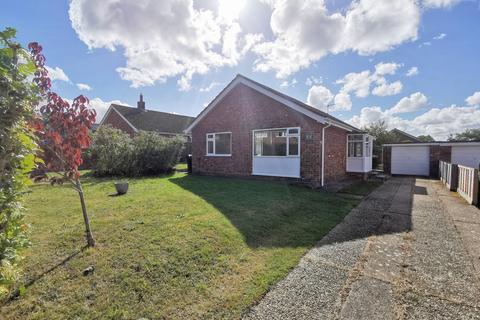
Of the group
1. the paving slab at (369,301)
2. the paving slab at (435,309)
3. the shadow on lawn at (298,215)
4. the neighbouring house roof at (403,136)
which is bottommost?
the paving slab at (435,309)

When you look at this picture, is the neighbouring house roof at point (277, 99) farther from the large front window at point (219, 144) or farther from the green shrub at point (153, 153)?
the green shrub at point (153, 153)

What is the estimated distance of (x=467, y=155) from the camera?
1520 cm

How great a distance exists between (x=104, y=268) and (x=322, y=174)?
28.1 ft

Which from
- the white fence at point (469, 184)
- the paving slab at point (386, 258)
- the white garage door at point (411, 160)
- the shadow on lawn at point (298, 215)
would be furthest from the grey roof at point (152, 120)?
the paving slab at point (386, 258)

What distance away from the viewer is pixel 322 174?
9547mm

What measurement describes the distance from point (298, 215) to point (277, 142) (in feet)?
17.4

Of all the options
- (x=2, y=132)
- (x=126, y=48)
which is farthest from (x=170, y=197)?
(x=126, y=48)

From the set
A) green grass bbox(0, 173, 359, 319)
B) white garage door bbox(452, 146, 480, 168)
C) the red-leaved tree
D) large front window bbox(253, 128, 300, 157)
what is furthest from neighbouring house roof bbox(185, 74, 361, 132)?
white garage door bbox(452, 146, 480, 168)

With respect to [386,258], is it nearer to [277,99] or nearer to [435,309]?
[435,309]

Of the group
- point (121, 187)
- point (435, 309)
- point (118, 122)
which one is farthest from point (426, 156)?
point (118, 122)

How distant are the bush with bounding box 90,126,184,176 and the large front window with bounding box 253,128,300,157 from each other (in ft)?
19.3

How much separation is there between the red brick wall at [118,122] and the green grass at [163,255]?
1682 cm

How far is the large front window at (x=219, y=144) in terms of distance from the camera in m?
12.5

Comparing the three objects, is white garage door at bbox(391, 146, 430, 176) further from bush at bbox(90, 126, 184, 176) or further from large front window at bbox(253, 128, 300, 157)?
bush at bbox(90, 126, 184, 176)
